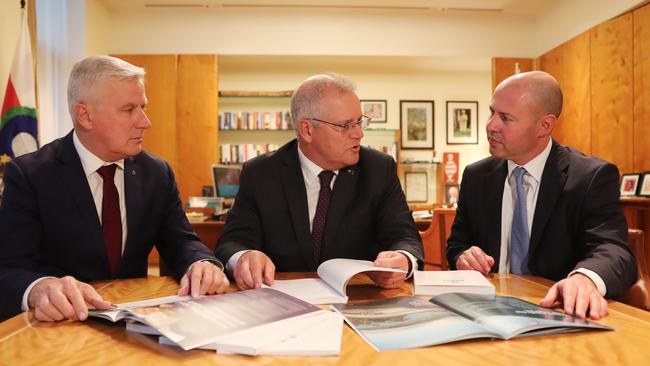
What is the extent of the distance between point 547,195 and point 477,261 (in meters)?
0.41

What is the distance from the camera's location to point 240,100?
7.22 m

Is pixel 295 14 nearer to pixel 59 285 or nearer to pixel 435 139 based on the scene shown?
pixel 435 139

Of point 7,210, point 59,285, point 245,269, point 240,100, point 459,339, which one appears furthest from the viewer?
point 240,100

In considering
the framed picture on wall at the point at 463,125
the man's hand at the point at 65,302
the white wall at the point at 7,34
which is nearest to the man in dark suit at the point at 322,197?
the man's hand at the point at 65,302

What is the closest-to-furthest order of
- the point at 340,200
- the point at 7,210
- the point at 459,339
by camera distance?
the point at 459,339 → the point at 7,210 → the point at 340,200

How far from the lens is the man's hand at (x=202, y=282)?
1.33 m

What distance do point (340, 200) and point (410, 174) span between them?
5.90 m

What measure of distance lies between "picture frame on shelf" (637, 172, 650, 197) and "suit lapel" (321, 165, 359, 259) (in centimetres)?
384

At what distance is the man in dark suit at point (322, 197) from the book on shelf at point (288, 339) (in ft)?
2.88

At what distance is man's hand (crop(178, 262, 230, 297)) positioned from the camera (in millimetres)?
1327

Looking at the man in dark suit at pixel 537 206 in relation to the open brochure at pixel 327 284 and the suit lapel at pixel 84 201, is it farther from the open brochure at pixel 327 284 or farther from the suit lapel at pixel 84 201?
the suit lapel at pixel 84 201

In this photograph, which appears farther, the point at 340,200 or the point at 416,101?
the point at 416,101

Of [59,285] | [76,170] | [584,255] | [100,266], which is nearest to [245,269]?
[59,285]

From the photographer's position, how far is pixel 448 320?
3.34ft
